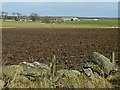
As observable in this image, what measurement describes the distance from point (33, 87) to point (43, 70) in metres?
1.59

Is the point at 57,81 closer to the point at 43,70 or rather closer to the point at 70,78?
the point at 70,78

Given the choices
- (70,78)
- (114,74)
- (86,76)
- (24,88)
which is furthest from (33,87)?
(114,74)

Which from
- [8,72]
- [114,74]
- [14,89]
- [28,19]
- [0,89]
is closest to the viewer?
[0,89]

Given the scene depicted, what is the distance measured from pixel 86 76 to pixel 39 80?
1511mm

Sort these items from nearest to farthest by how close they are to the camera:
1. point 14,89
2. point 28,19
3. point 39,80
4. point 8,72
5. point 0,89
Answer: point 0,89 < point 14,89 < point 39,80 < point 8,72 < point 28,19

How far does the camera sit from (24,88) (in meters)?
6.33

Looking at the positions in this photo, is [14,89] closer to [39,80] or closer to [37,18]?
[39,80]

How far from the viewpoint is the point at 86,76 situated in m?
8.05

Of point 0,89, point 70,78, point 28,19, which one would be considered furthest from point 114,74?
point 28,19

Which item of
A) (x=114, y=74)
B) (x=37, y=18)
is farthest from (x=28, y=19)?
(x=114, y=74)

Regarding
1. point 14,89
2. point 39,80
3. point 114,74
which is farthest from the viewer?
point 114,74

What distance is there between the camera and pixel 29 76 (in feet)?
25.8

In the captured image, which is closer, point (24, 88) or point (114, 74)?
point (24, 88)

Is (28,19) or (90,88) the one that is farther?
(28,19)
